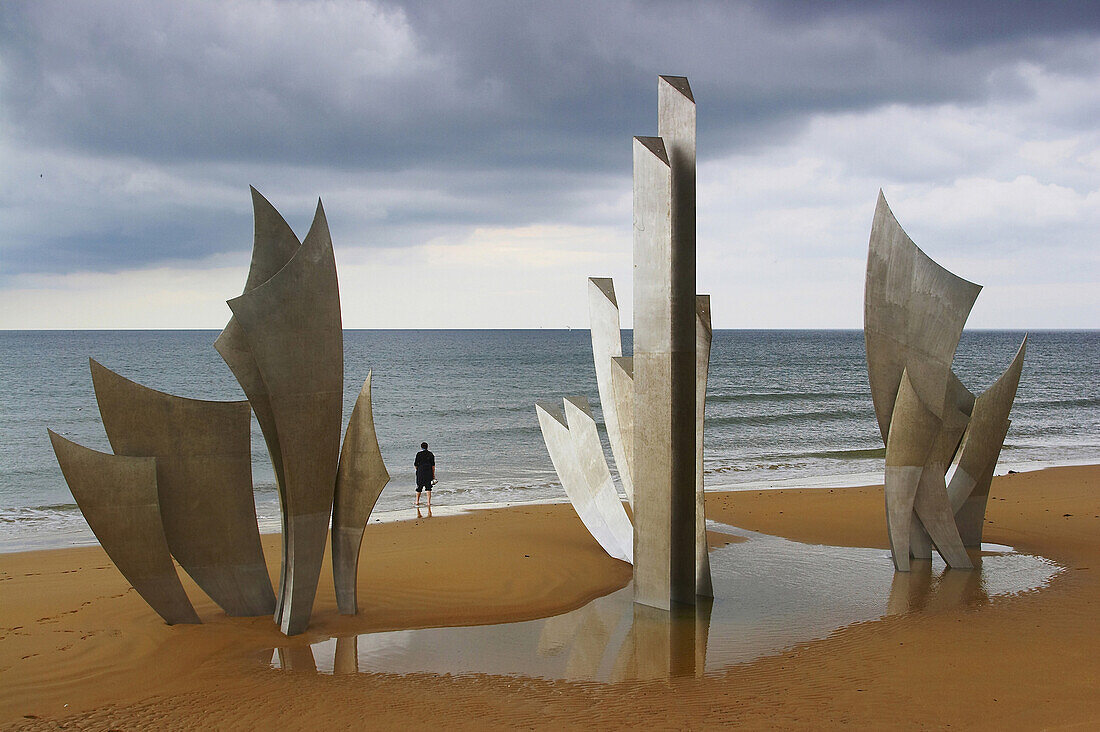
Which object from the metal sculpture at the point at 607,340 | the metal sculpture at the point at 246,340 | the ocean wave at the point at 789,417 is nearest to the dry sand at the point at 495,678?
the metal sculpture at the point at 246,340

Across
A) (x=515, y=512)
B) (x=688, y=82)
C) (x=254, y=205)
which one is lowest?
(x=515, y=512)

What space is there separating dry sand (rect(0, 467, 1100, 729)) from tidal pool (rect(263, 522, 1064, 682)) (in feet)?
0.61

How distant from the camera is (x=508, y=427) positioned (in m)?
24.4

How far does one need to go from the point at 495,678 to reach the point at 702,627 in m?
1.82

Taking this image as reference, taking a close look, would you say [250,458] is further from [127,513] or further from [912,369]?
[912,369]

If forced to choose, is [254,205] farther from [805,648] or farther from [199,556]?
[805,648]

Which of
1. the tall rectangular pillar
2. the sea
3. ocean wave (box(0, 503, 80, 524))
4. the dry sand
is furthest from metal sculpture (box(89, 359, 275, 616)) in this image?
ocean wave (box(0, 503, 80, 524))

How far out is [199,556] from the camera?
20.9 feet

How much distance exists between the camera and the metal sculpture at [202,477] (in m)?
6.06

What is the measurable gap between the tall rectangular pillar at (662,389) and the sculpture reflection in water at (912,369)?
212cm

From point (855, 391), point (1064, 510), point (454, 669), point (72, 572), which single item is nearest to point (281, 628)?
point (454, 669)

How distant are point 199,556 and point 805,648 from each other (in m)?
4.53

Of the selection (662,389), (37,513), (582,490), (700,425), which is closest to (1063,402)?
(582,490)

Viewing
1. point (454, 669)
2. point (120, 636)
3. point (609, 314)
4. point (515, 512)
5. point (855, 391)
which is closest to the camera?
point (454, 669)
